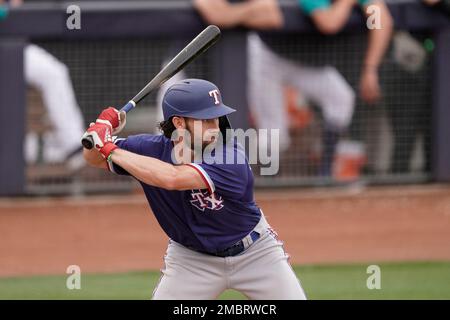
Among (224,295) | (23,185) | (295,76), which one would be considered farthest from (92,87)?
(224,295)

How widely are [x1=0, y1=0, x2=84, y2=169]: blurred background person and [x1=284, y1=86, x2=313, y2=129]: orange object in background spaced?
1.94m

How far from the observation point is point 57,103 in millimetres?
10500

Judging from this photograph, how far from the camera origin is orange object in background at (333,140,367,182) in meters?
10.8

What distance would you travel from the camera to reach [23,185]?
10.5 m

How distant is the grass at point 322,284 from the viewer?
7.77 meters

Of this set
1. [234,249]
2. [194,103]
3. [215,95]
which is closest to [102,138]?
[194,103]

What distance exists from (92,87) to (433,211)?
3.30 m

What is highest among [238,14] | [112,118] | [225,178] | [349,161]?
[238,14]

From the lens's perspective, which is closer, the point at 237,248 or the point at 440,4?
the point at 237,248

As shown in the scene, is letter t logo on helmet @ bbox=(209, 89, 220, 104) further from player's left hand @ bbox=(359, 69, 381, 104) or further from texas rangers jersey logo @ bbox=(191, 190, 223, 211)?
player's left hand @ bbox=(359, 69, 381, 104)

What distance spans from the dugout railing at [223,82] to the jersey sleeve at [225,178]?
15.2 ft

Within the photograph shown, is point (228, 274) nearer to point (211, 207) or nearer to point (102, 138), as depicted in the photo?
point (211, 207)

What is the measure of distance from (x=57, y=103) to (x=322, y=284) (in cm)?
350
